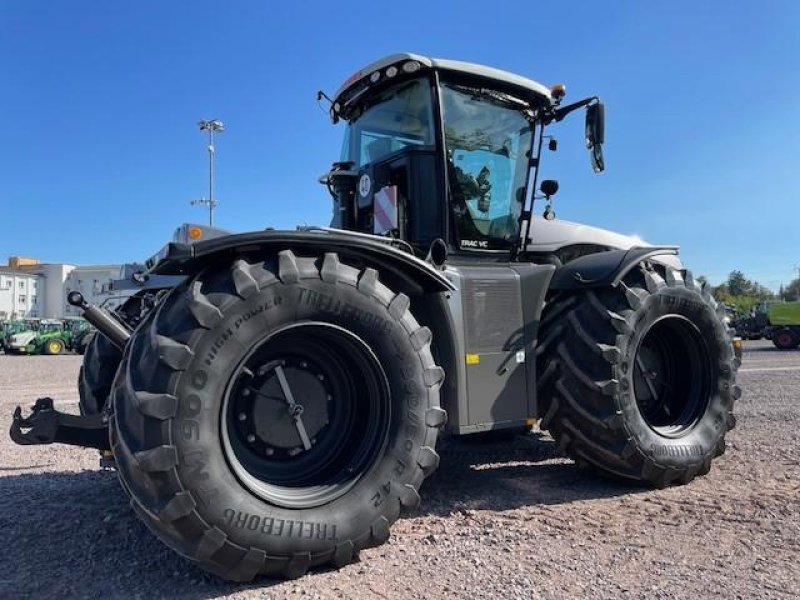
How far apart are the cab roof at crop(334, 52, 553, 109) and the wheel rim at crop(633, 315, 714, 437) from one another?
214cm

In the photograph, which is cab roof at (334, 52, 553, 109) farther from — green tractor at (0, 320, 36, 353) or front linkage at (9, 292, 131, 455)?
green tractor at (0, 320, 36, 353)

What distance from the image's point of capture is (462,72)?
487 centimetres

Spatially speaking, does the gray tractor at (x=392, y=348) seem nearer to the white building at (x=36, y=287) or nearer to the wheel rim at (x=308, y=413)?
the wheel rim at (x=308, y=413)

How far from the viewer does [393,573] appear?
10.6ft

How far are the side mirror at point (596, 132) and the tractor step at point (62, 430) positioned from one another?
414 cm

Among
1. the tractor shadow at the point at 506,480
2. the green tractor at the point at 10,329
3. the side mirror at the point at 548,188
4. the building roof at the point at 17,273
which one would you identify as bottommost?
the tractor shadow at the point at 506,480

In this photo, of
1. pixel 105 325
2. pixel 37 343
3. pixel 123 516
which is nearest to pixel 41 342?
pixel 37 343

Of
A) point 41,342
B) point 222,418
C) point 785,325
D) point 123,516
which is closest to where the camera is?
point 222,418

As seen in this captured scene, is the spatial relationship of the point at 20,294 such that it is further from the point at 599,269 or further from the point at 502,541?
the point at 502,541

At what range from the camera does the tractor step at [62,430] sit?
363 centimetres

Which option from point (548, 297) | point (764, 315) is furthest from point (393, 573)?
point (764, 315)

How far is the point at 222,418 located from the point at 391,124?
9.69ft

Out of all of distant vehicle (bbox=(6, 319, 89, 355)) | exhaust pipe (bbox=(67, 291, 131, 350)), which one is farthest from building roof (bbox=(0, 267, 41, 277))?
exhaust pipe (bbox=(67, 291, 131, 350))

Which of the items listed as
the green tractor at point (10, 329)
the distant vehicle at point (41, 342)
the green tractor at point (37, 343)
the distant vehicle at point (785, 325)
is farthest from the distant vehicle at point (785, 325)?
the green tractor at point (10, 329)
